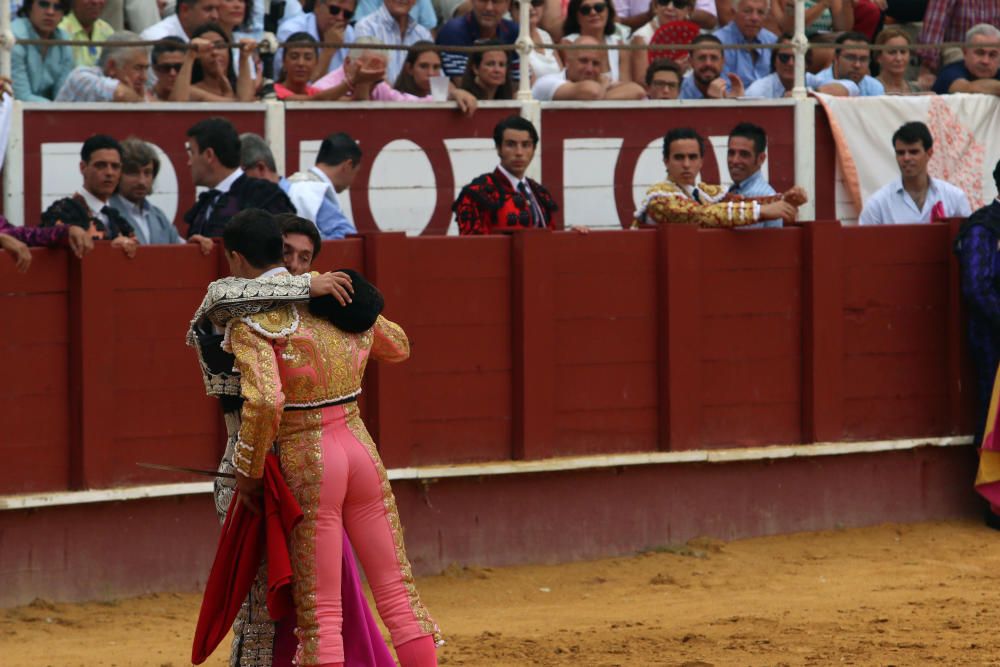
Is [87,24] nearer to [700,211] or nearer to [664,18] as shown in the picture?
[700,211]

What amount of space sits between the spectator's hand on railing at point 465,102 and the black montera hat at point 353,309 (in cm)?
437

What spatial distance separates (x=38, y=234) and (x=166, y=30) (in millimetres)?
2556

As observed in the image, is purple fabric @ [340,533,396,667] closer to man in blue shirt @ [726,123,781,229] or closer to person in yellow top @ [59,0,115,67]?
man in blue shirt @ [726,123,781,229]

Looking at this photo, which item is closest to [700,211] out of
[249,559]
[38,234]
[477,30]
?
[477,30]

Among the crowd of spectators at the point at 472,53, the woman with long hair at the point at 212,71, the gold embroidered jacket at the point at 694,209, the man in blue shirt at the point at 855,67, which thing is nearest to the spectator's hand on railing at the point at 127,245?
the crowd of spectators at the point at 472,53

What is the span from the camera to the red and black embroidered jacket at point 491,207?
8.45 m

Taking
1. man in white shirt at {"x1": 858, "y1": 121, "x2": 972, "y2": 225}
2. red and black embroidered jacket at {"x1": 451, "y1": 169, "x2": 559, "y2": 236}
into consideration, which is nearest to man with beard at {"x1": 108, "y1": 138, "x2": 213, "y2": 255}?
red and black embroidered jacket at {"x1": 451, "y1": 169, "x2": 559, "y2": 236}

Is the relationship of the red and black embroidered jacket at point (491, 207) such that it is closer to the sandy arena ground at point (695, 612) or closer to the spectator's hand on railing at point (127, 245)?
the sandy arena ground at point (695, 612)

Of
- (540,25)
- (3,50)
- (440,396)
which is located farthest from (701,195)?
(3,50)

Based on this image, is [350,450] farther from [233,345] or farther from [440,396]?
[440,396]

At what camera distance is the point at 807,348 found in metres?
9.01

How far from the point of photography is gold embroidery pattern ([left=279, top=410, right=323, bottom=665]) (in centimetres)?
523

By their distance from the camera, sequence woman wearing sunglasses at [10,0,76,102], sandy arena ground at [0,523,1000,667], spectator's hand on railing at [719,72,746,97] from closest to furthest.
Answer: sandy arena ground at [0,523,1000,667]
woman wearing sunglasses at [10,0,76,102]
spectator's hand on railing at [719,72,746,97]

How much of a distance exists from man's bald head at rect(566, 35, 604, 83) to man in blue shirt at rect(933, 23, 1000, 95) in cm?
240
